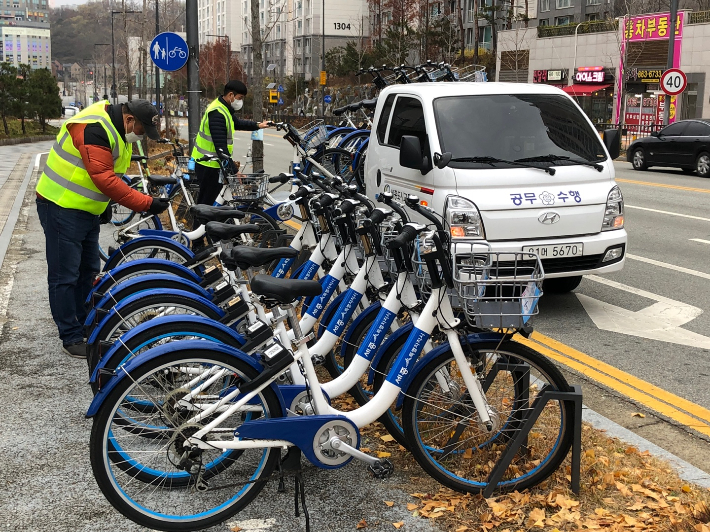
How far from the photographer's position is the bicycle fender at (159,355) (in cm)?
331

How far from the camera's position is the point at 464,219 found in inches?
272

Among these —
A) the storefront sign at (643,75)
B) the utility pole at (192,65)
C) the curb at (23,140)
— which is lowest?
the curb at (23,140)

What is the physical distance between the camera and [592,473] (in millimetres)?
3949

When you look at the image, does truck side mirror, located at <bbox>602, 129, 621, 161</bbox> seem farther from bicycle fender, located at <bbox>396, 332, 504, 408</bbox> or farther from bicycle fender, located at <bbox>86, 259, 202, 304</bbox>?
bicycle fender, located at <bbox>396, 332, 504, 408</bbox>

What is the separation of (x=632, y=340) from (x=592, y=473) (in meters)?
2.97

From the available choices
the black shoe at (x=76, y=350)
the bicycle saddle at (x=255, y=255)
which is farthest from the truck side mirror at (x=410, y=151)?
the bicycle saddle at (x=255, y=255)

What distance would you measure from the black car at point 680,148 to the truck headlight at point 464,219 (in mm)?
15634

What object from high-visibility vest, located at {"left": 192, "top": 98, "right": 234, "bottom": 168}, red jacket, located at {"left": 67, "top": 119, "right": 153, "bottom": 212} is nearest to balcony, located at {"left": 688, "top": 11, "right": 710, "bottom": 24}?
high-visibility vest, located at {"left": 192, "top": 98, "right": 234, "bottom": 168}

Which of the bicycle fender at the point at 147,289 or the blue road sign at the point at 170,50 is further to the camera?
the blue road sign at the point at 170,50

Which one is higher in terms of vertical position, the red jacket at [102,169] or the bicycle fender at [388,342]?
the red jacket at [102,169]

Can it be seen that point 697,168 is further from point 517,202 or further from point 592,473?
point 592,473

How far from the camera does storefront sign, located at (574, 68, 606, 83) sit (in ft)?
152

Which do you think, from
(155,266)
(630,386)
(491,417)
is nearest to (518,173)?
(630,386)

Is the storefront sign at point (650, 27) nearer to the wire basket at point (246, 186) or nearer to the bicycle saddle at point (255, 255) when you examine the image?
the wire basket at point (246, 186)
